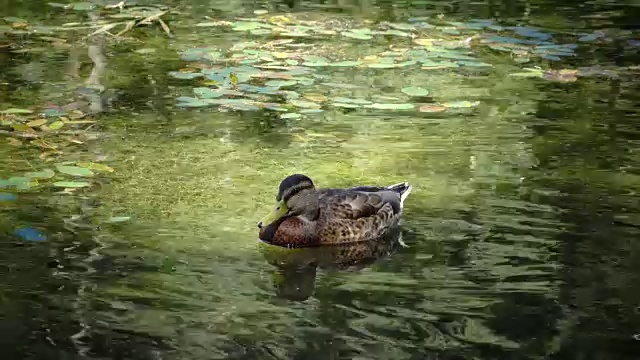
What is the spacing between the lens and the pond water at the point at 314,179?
5.25m

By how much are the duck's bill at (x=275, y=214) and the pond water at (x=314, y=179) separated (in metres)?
0.13

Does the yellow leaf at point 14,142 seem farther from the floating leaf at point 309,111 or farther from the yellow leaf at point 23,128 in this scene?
the floating leaf at point 309,111

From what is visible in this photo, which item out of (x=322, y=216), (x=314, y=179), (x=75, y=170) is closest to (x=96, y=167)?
(x=75, y=170)

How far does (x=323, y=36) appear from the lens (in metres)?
12.1

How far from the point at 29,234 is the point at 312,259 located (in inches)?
58.7

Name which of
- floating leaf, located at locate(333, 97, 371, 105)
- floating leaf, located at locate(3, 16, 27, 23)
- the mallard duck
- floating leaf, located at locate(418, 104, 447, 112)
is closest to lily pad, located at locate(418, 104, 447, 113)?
floating leaf, located at locate(418, 104, 447, 112)

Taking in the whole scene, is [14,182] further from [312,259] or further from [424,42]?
[424,42]

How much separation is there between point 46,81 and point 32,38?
6.73ft

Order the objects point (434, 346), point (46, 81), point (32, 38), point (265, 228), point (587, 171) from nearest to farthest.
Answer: point (434, 346) → point (265, 228) → point (587, 171) → point (46, 81) → point (32, 38)

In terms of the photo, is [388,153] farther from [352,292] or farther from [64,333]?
[64,333]

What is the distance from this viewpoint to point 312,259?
6.27 metres

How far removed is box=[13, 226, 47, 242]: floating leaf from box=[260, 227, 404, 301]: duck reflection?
1.16 meters

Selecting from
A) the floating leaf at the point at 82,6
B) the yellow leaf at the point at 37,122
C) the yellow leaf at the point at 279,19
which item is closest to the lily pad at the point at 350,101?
the yellow leaf at the point at 37,122

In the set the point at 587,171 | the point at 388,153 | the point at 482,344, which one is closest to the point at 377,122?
the point at 388,153
